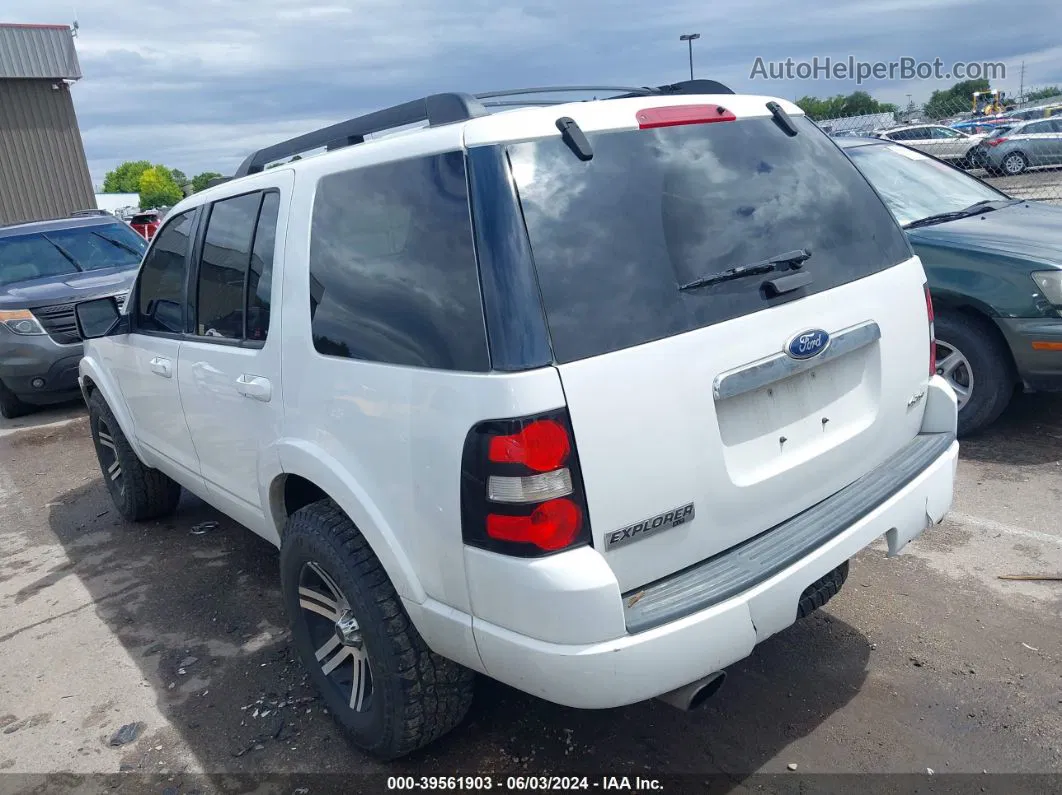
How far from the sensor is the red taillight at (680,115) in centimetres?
245

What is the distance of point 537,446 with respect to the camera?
207cm

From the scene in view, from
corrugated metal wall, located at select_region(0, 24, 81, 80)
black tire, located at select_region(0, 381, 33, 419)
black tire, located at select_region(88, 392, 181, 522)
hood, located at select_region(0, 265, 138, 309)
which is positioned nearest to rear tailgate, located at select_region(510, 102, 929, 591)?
black tire, located at select_region(88, 392, 181, 522)

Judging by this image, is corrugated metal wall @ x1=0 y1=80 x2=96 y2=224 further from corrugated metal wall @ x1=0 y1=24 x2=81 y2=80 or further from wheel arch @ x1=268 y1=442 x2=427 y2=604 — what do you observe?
wheel arch @ x1=268 y1=442 x2=427 y2=604

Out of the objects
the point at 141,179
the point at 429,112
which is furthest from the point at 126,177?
the point at 429,112

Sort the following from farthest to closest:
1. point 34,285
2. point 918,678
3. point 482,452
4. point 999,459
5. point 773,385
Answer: point 34,285, point 999,459, point 918,678, point 773,385, point 482,452

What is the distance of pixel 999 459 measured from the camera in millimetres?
4945

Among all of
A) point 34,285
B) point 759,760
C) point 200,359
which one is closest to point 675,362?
point 759,760

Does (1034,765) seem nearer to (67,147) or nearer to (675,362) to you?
Result: (675,362)

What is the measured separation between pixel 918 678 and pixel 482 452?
196 cm

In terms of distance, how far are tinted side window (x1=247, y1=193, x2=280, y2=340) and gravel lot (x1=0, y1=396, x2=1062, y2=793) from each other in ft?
4.71

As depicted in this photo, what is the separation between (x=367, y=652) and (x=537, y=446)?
104cm

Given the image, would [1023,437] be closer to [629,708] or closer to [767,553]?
[629,708]

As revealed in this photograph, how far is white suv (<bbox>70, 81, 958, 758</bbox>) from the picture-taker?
2.12 m

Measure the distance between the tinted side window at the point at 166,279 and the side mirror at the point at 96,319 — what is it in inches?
13.2
